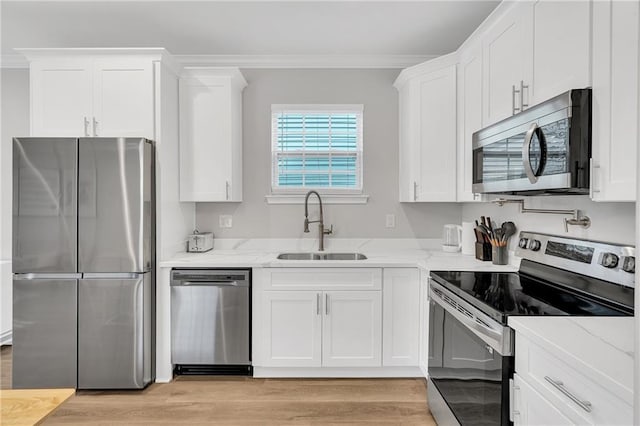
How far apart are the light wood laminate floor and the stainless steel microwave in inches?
59.2

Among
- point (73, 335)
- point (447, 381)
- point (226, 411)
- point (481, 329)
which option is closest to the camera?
point (481, 329)

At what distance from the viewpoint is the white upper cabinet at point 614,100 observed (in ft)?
4.44

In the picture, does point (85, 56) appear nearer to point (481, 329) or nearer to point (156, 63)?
point (156, 63)

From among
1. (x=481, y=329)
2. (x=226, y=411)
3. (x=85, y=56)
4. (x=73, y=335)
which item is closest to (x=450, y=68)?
(x=481, y=329)

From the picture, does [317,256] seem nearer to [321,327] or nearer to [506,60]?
[321,327]

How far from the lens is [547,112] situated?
1.77 meters

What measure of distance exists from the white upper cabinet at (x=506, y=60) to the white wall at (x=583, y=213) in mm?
570

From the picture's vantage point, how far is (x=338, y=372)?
3.07 m

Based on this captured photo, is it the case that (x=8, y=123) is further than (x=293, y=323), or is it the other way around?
(x=8, y=123)

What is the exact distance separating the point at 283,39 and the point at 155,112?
3.67 feet

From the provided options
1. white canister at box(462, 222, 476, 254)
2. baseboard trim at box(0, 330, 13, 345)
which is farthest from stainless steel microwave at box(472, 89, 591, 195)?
baseboard trim at box(0, 330, 13, 345)

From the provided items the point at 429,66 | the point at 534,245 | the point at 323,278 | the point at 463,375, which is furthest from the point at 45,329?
the point at 429,66

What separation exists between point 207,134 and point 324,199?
1130 mm

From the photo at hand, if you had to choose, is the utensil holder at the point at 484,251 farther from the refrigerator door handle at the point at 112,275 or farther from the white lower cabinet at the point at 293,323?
the refrigerator door handle at the point at 112,275
